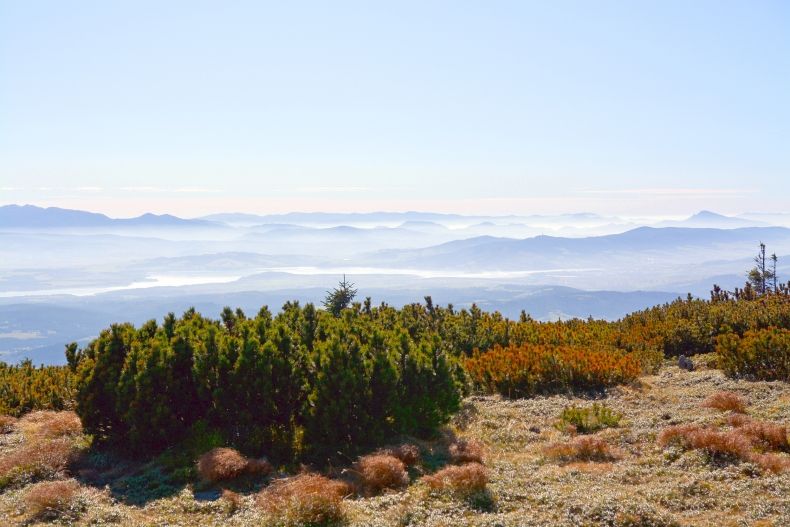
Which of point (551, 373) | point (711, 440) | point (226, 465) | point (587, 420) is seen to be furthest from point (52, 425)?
point (711, 440)

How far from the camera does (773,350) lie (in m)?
16.6

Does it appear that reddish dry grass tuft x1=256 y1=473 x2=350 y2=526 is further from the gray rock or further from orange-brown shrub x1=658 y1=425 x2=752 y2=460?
the gray rock

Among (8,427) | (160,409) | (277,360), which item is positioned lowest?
(8,427)

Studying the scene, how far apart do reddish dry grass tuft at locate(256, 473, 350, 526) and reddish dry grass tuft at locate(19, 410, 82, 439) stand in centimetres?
652

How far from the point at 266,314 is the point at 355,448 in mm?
5943

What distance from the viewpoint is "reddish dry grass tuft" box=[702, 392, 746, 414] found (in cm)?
1341

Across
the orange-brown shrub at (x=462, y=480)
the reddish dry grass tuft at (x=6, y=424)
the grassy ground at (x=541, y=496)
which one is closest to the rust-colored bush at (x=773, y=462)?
the grassy ground at (x=541, y=496)

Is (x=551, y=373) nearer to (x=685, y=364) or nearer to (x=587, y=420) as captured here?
(x=587, y=420)

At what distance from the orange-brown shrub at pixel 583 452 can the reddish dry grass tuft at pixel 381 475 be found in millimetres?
2962

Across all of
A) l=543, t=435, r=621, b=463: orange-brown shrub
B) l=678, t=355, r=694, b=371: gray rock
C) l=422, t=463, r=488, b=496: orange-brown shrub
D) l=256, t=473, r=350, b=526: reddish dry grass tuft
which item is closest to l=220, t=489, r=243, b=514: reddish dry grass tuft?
l=256, t=473, r=350, b=526: reddish dry grass tuft

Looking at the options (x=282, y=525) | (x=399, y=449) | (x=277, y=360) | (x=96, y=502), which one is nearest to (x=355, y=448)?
(x=399, y=449)

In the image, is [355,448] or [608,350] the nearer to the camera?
[355,448]

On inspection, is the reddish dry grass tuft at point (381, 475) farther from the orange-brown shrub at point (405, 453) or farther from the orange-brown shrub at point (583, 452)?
the orange-brown shrub at point (583, 452)

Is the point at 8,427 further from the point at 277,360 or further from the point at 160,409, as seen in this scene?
the point at 277,360
